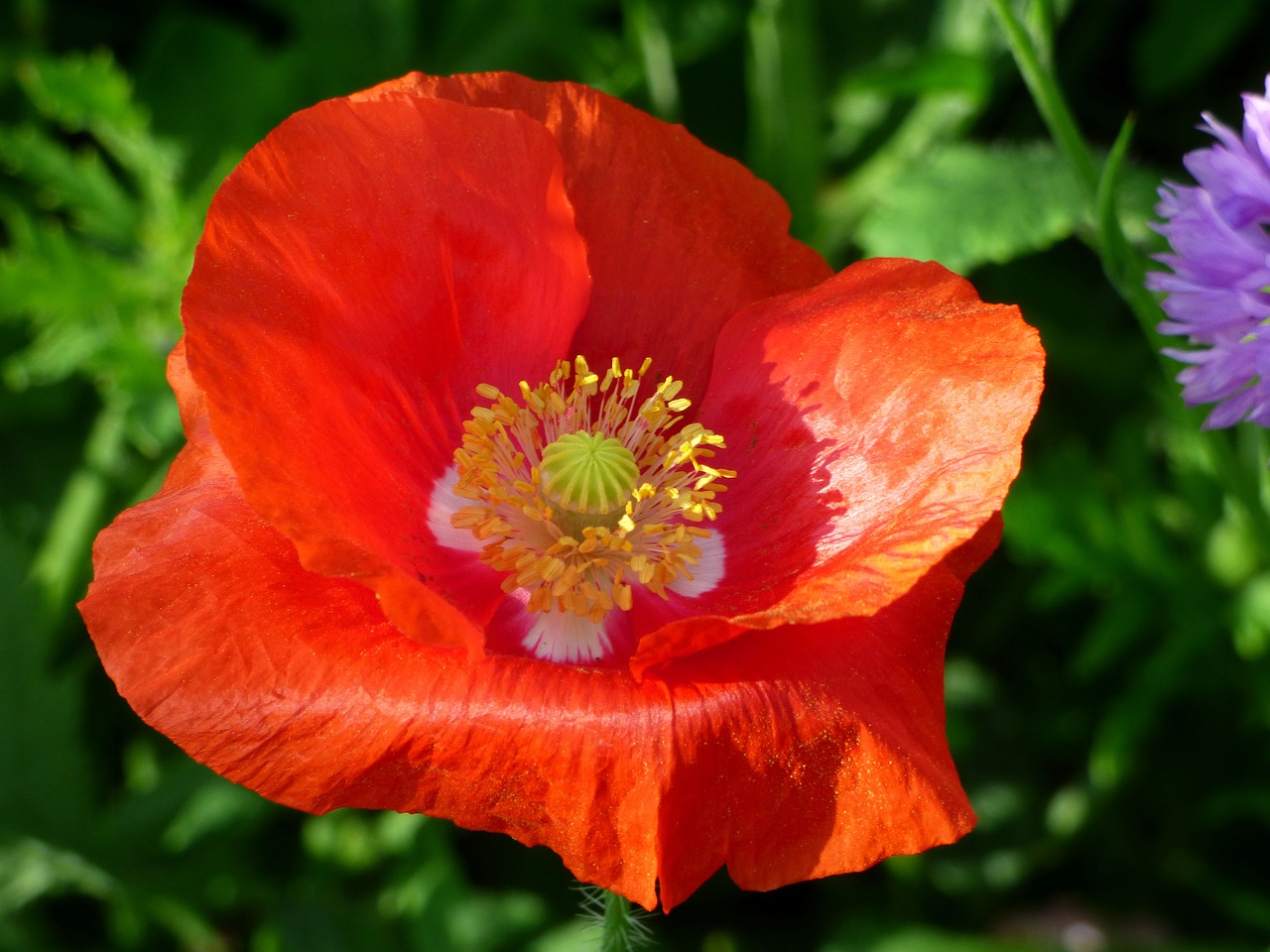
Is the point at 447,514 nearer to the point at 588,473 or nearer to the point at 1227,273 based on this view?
the point at 588,473

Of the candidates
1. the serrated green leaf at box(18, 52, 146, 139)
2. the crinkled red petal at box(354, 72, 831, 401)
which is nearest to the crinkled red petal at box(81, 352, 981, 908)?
the crinkled red petal at box(354, 72, 831, 401)

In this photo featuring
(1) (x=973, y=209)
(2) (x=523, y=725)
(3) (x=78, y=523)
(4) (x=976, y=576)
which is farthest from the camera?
(4) (x=976, y=576)

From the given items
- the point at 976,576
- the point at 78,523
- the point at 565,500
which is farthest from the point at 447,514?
the point at 976,576

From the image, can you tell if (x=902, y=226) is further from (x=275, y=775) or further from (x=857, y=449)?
(x=275, y=775)

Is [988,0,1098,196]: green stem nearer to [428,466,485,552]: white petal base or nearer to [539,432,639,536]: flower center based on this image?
[539,432,639,536]: flower center

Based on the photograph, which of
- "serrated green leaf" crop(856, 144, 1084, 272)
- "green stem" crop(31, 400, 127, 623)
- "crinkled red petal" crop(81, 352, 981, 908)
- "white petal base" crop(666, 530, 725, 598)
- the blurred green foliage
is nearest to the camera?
"crinkled red petal" crop(81, 352, 981, 908)

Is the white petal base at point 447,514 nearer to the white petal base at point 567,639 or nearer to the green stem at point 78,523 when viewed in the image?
the white petal base at point 567,639

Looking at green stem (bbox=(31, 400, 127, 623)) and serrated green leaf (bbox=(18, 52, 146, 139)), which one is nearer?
serrated green leaf (bbox=(18, 52, 146, 139))
